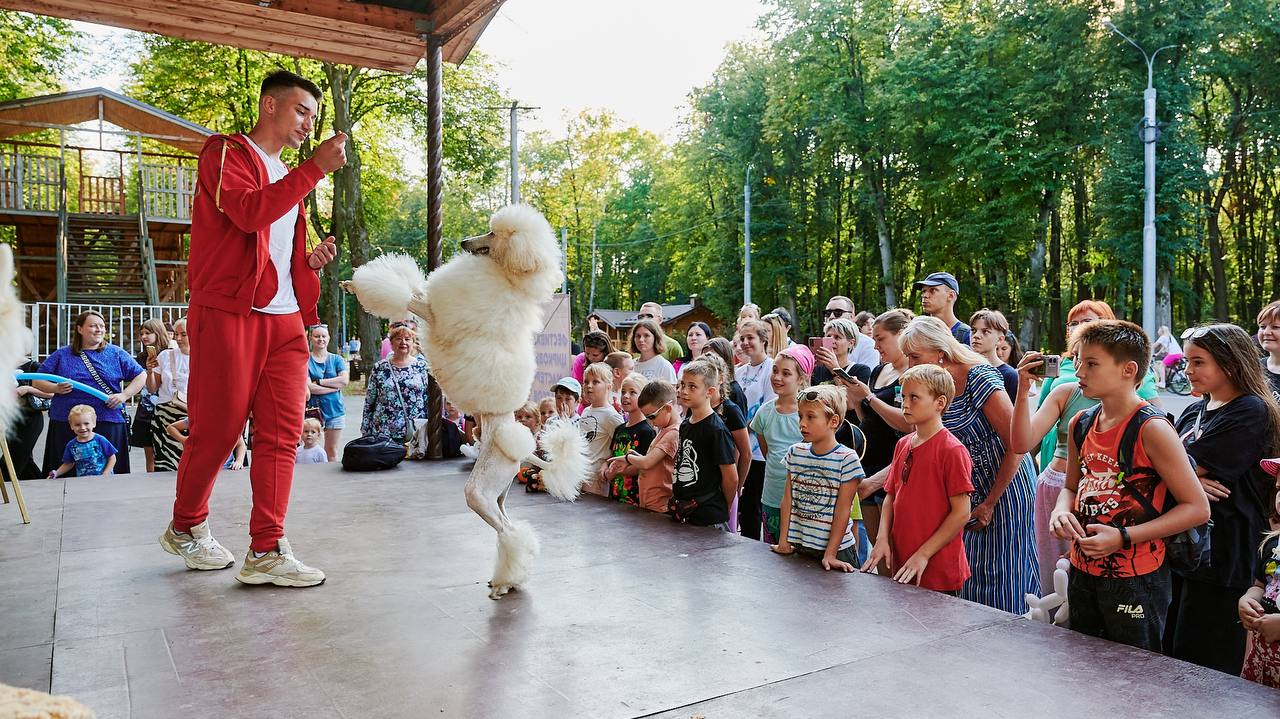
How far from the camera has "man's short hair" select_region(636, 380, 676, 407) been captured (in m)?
4.88

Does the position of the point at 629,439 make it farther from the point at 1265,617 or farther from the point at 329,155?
the point at 1265,617

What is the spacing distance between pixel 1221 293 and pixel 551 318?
2808 cm

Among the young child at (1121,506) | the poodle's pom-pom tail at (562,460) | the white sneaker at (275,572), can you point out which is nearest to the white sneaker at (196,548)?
the white sneaker at (275,572)

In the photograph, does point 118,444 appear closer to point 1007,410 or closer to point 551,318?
point 551,318

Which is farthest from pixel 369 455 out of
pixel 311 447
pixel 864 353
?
pixel 864 353

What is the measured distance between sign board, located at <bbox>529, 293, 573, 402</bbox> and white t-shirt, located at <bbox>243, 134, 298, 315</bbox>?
336 cm

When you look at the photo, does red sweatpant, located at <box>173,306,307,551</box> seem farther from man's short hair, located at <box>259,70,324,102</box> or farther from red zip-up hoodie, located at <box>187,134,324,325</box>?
man's short hair, located at <box>259,70,324,102</box>

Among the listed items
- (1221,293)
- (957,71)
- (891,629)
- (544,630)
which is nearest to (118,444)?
(544,630)

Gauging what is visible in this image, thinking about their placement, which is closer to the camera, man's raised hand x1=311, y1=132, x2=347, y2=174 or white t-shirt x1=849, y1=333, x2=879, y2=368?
man's raised hand x1=311, y1=132, x2=347, y2=174

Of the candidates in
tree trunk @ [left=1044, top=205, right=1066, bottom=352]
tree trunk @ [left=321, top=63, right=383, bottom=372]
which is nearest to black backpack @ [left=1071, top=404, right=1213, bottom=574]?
tree trunk @ [left=321, top=63, right=383, bottom=372]

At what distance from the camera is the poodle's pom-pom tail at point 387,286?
333 cm

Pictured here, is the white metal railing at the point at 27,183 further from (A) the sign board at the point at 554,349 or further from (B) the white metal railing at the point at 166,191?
(A) the sign board at the point at 554,349

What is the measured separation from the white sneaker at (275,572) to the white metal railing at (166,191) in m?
15.8

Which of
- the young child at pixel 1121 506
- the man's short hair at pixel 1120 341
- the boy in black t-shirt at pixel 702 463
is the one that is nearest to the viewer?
the young child at pixel 1121 506
